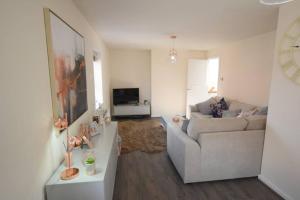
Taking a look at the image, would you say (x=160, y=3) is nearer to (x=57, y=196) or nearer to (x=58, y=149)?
(x=58, y=149)

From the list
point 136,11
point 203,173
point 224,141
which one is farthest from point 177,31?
point 203,173

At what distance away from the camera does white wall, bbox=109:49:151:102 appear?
570 centimetres

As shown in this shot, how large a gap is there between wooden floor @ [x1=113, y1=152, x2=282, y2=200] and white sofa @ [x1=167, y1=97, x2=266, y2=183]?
10cm

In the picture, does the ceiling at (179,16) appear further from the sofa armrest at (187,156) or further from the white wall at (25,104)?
the sofa armrest at (187,156)

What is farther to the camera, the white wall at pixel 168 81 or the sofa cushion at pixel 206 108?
the white wall at pixel 168 81

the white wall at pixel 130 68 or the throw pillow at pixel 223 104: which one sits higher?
the white wall at pixel 130 68

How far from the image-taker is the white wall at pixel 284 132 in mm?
1839

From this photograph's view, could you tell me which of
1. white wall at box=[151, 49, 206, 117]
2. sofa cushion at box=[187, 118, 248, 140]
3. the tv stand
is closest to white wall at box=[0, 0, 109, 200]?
sofa cushion at box=[187, 118, 248, 140]

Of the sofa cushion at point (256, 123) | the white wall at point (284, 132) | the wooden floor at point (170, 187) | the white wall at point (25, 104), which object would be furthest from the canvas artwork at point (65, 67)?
the white wall at point (284, 132)

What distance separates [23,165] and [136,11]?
2059 millimetres

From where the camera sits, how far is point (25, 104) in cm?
104

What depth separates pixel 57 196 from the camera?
1282 mm

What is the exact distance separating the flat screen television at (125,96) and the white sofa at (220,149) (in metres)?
3.52

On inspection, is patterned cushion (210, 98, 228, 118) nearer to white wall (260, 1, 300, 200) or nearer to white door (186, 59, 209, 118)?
white door (186, 59, 209, 118)
